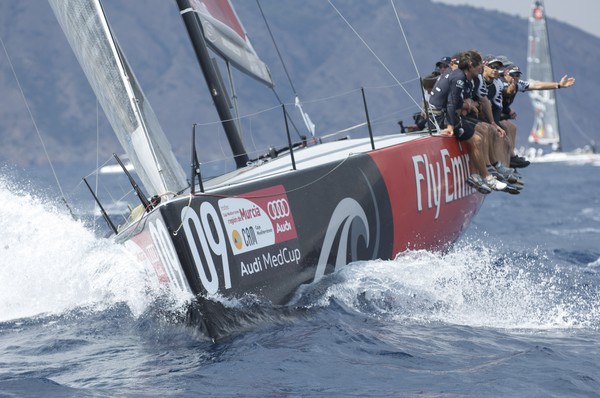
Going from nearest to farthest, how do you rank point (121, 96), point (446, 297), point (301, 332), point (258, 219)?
point (301, 332) < point (258, 219) < point (446, 297) < point (121, 96)

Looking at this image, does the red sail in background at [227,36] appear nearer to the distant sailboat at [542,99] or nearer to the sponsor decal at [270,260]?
the sponsor decal at [270,260]

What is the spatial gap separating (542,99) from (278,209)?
37.9 m

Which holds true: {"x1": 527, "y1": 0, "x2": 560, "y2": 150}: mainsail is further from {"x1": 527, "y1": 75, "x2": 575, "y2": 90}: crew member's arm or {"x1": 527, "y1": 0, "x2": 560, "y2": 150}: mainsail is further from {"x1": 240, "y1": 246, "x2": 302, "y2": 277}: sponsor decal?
{"x1": 240, "y1": 246, "x2": 302, "y2": 277}: sponsor decal

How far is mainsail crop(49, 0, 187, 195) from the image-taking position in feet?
18.8

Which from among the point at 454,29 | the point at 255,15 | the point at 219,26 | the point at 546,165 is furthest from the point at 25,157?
the point at 219,26

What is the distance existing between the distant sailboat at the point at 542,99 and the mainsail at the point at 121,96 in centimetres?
3298

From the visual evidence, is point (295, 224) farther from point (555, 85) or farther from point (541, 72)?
point (541, 72)

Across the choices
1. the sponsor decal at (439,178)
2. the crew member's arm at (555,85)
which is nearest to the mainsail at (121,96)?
the sponsor decal at (439,178)

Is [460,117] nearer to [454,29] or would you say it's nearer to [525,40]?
[454,29]

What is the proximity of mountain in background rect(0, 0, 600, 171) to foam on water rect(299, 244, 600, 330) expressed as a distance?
55074mm

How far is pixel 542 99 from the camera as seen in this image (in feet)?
137

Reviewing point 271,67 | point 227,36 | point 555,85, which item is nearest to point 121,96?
point 227,36

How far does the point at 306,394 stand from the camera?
4.03 metres

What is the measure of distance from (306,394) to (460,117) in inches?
131
